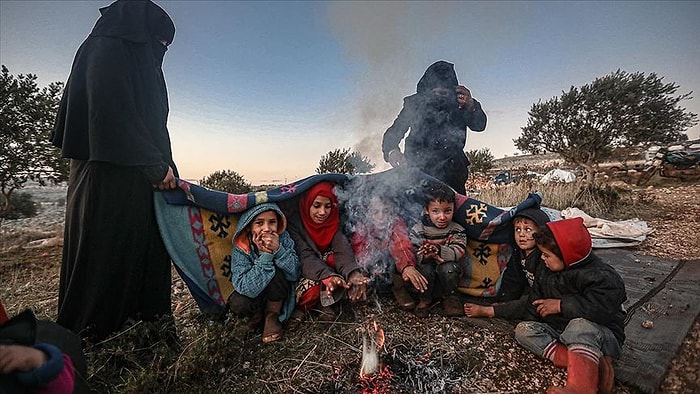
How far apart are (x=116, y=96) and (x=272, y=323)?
1961 millimetres

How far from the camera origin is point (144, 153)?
7.11ft

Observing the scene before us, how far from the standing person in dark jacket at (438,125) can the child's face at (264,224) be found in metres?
1.87

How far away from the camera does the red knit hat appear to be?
2135 mm

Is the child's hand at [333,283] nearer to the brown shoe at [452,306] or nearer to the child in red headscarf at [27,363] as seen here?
the brown shoe at [452,306]

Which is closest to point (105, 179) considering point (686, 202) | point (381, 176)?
point (381, 176)

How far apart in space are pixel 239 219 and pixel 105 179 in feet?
3.28

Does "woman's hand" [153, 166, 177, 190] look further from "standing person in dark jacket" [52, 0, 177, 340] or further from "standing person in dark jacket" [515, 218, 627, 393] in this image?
"standing person in dark jacket" [515, 218, 627, 393]

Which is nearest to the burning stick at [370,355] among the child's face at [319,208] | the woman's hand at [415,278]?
the woman's hand at [415,278]

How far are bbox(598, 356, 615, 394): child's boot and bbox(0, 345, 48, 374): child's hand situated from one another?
2712mm

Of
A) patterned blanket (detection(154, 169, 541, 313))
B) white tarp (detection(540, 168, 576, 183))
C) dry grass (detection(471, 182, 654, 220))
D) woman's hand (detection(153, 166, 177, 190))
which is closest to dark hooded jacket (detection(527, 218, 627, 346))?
→ patterned blanket (detection(154, 169, 541, 313))

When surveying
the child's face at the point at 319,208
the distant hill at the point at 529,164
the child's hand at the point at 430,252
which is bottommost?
the child's hand at the point at 430,252

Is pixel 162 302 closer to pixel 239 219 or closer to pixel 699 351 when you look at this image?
pixel 239 219

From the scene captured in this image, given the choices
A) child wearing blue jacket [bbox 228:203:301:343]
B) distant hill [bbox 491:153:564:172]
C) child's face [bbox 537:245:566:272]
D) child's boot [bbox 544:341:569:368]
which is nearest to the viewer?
child's boot [bbox 544:341:569:368]

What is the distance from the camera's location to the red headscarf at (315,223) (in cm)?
294
